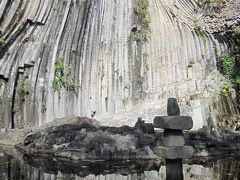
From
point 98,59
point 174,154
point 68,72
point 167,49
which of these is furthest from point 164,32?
point 174,154

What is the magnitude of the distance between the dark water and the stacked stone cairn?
2566mm

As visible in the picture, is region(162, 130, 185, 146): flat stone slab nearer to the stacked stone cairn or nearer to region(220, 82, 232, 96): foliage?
the stacked stone cairn

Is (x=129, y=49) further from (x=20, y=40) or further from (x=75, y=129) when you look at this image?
(x=75, y=129)

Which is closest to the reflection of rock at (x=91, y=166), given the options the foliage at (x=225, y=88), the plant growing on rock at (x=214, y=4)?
the foliage at (x=225, y=88)

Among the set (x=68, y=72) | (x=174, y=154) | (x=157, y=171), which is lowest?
(x=157, y=171)

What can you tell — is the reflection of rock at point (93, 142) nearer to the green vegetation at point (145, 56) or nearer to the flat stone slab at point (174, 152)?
the green vegetation at point (145, 56)

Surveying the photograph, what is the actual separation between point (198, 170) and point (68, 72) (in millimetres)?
13125

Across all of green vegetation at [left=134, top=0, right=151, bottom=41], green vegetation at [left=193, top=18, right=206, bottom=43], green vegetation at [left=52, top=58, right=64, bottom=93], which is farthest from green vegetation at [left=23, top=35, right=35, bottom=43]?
green vegetation at [left=193, top=18, right=206, bottom=43]

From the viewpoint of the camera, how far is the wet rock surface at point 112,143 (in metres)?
15.0

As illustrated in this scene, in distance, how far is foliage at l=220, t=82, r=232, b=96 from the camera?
21.9 m

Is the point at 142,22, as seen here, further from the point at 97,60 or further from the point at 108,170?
the point at 108,170

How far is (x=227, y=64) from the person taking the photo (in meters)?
22.8

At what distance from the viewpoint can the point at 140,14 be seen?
24312 mm

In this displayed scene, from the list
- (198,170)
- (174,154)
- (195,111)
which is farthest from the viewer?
(195,111)
